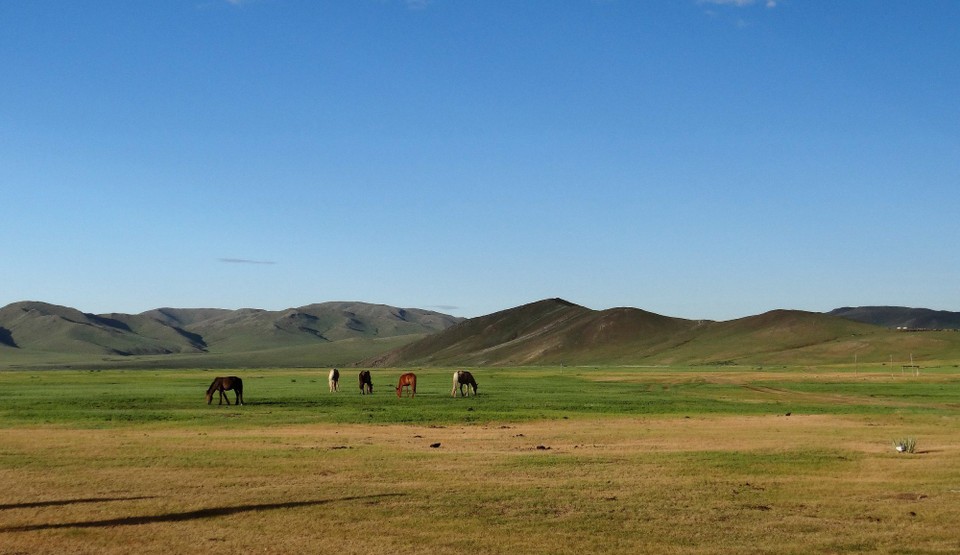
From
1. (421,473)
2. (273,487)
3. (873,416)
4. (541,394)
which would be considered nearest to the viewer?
(273,487)

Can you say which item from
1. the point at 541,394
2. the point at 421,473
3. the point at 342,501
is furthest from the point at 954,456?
the point at 541,394

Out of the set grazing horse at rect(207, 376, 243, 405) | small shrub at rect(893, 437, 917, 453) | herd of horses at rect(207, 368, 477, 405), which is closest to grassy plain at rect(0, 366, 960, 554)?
small shrub at rect(893, 437, 917, 453)

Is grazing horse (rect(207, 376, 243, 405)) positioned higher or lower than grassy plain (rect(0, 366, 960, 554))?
higher

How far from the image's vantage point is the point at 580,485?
21.2 meters

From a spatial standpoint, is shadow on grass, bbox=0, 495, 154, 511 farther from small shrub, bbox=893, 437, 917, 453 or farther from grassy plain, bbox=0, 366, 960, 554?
small shrub, bbox=893, 437, 917, 453

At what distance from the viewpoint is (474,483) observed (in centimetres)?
2142

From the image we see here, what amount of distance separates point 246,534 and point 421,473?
7.63 m

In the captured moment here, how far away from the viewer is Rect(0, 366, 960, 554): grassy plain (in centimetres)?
1565

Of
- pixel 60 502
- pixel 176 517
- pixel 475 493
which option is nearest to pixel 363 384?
pixel 475 493

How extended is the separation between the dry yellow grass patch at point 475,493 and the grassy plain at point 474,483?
0.06m

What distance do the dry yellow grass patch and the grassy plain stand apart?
0.21 feet

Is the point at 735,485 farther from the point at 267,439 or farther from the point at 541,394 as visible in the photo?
the point at 541,394

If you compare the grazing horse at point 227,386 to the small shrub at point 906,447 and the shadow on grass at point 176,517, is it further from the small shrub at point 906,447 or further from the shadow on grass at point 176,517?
the small shrub at point 906,447

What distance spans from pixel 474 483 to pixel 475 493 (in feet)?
4.88
